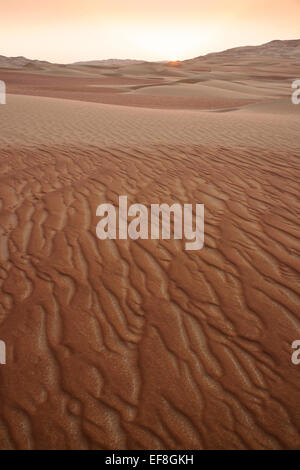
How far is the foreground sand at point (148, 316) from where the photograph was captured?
2217 millimetres

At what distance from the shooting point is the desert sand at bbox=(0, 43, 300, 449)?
7.27ft

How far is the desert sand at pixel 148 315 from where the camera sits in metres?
2.22

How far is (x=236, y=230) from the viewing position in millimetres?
4301

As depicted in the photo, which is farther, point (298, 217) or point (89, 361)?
point (298, 217)

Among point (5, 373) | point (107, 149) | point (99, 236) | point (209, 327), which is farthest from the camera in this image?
point (107, 149)

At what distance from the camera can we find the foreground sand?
222 cm

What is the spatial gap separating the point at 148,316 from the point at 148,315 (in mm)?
12

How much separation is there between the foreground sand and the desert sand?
0.01 meters

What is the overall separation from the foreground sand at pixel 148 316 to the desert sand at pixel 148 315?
1cm

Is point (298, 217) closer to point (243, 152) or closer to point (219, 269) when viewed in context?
point (219, 269)

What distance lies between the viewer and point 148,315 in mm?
3020

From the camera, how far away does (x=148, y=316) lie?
3010 mm

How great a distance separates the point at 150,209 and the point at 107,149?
3235 mm
